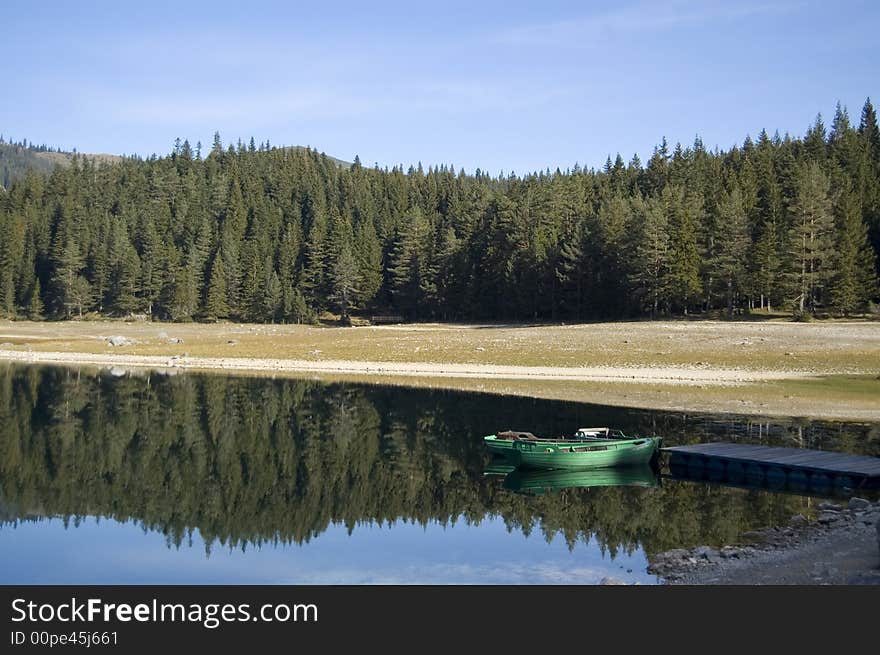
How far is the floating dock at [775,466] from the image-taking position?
27734 millimetres

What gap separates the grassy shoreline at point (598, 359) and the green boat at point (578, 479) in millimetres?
14578

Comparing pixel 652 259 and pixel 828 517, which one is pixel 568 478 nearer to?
pixel 828 517

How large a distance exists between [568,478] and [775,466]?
6.71 meters

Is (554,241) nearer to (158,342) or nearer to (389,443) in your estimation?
(158,342)

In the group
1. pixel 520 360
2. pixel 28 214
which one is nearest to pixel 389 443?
pixel 520 360

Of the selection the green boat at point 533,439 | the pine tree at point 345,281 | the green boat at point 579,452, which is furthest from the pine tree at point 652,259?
the green boat at point 579,452

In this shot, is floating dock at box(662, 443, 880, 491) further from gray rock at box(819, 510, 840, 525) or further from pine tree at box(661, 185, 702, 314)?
pine tree at box(661, 185, 702, 314)

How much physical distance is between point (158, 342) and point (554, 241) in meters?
47.6

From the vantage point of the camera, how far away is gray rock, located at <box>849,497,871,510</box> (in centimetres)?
2393

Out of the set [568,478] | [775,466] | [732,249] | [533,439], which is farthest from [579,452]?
[732,249]

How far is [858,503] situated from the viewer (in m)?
24.3

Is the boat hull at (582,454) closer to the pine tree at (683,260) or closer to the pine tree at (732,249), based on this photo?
the pine tree at (683,260)

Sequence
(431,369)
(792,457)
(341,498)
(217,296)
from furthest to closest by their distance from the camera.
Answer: (217,296)
(431,369)
(792,457)
(341,498)
